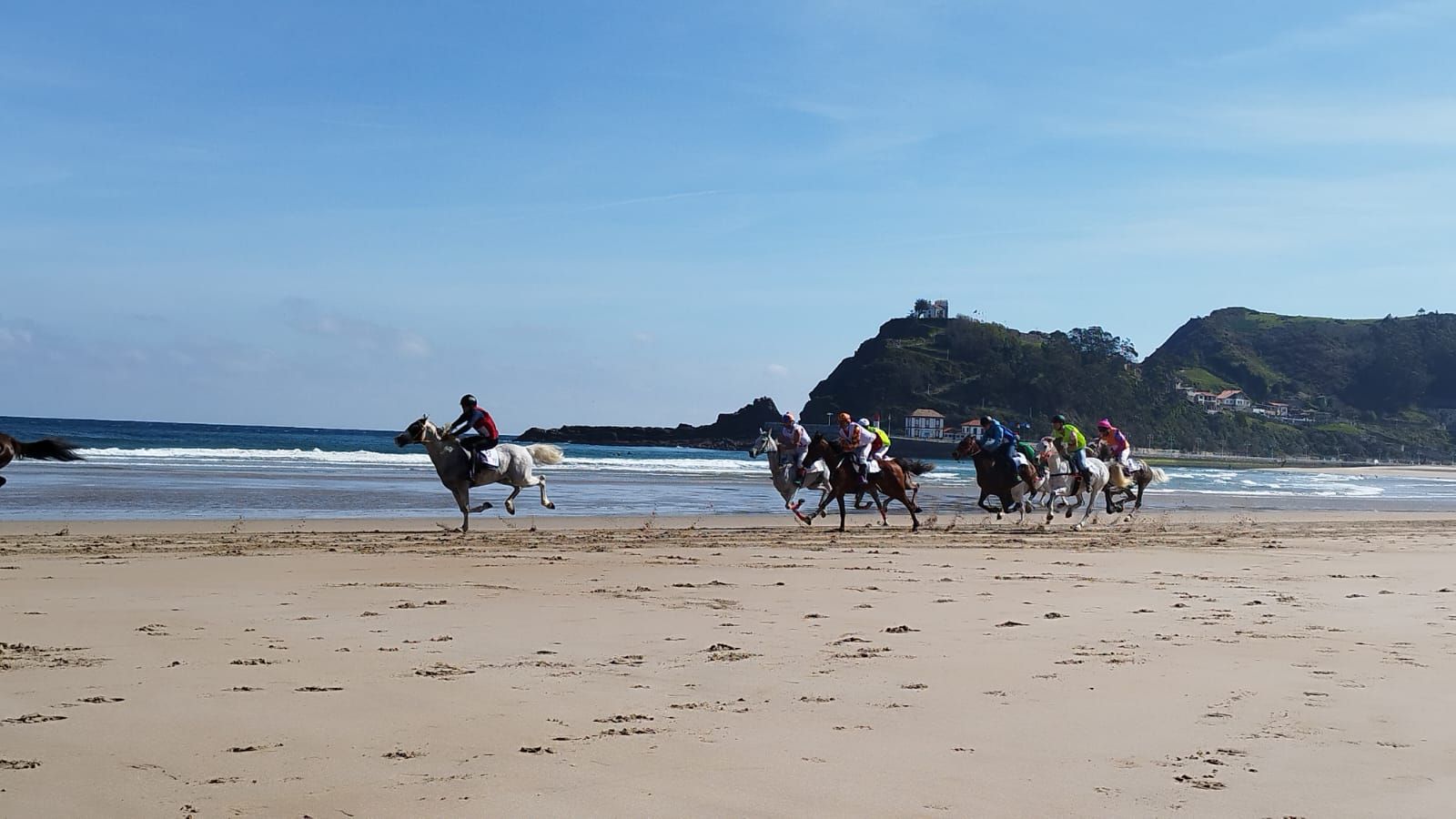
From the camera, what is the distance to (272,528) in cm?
1936

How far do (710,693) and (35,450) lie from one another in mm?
15079

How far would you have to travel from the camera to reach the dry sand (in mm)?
5023

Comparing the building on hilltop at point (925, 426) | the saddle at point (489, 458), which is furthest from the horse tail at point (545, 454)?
the building on hilltop at point (925, 426)

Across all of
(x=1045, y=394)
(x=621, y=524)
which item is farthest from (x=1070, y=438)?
(x=1045, y=394)

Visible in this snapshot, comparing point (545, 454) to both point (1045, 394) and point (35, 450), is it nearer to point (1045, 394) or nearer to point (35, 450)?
point (35, 450)

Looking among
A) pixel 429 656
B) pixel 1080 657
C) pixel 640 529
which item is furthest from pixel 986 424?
pixel 429 656

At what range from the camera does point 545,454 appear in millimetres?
22891

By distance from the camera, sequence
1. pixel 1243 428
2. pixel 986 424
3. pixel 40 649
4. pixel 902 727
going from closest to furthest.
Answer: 1. pixel 902 727
2. pixel 40 649
3. pixel 986 424
4. pixel 1243 428

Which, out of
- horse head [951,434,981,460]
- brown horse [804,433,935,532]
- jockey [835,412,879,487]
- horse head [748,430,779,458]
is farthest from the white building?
jockey [835,412,879,487]

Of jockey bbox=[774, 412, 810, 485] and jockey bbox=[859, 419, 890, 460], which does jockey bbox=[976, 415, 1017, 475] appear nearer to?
jockey bbox=[859, 419, 890, 460]

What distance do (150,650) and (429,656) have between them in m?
1.65

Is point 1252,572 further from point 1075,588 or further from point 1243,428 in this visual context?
point 1243,428

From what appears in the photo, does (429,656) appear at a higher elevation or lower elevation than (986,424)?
lower

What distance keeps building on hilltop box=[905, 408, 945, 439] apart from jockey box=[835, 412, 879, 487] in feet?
388
